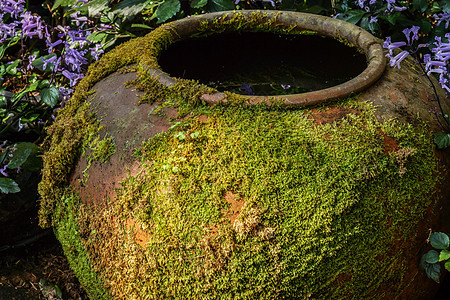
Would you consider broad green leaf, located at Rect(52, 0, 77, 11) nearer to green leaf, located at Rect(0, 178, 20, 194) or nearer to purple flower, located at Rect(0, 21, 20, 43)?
purple flower, located at Rect(0, 21, 20, 43)

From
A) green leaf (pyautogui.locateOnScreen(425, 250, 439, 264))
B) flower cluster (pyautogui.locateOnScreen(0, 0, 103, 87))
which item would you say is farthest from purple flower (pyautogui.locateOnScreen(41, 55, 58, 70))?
green leaf (pyautogui.locateOnScreen(425, 250, 439, 264))

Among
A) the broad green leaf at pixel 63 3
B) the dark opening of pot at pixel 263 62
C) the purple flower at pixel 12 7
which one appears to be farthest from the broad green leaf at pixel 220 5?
the purple flower at pixel 12 7

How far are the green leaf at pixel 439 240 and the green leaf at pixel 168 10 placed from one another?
1.77m

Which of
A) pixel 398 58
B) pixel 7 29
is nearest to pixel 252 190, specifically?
pixel 398 58

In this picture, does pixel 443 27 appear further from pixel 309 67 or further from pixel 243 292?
pixel 243 292

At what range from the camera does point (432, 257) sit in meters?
1.43

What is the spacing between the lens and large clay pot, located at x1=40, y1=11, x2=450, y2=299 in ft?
4.10

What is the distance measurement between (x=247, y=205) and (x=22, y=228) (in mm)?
1809

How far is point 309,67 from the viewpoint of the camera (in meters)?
2.18

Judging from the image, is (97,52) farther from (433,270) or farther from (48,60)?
(433,270)

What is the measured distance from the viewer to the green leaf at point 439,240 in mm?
1416

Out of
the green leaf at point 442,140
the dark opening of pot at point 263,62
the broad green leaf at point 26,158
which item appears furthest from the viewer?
the broad green leaf at point 26,158

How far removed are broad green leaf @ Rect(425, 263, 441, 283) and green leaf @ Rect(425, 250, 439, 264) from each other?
0.9 inches

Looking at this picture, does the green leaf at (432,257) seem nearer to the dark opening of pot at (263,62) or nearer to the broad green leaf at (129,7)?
the dark opening of pot at (263,62)
